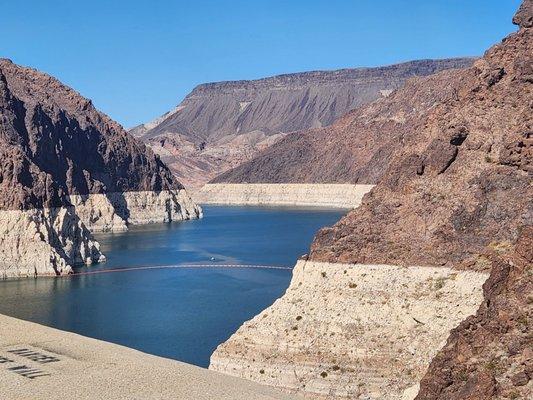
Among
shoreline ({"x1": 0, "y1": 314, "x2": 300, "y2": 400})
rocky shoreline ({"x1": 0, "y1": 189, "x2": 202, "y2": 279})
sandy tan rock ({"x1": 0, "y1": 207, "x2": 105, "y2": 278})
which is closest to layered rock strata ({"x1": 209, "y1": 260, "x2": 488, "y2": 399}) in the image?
shoreline ({"x1": 0, "y1": 314, "x2": 300, "y2": 400})

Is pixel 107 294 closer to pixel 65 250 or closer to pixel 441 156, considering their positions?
pixel 65 250

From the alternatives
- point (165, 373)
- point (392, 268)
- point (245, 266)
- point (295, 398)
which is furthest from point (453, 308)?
point (245, 266)

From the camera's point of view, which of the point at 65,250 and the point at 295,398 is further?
the point at 65,250

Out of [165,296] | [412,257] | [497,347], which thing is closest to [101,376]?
[412,257]

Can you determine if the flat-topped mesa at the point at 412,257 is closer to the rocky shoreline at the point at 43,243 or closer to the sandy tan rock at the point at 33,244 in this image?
the sandy tan rock at the point at 33,244

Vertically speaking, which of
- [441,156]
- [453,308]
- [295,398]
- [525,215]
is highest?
[441,156]

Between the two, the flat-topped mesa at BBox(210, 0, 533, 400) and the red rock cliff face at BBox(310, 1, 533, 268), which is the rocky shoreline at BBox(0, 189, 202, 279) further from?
the red rock cliff face at BBox(310, 1, 533, 268)
